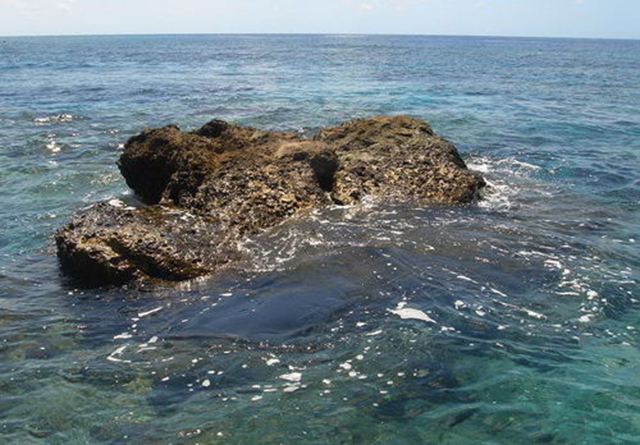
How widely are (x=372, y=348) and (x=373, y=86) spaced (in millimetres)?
29637

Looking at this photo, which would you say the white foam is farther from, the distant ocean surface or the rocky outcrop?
the rocky outcrop

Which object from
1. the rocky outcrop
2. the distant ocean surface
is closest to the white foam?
the distant ocean surface

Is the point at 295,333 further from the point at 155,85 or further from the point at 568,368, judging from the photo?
the point at 155,85

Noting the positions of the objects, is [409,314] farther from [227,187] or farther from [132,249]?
[227,187]

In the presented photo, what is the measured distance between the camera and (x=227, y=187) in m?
9.91

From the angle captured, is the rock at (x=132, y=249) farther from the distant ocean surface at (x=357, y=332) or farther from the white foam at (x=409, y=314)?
the white foam at (x=409, y=314)

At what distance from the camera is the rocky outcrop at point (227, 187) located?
25.2ft

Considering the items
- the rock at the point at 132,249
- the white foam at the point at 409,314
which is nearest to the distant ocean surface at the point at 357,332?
the white foam at the point at 409,314

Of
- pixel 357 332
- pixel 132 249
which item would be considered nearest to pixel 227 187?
pixel 132 249

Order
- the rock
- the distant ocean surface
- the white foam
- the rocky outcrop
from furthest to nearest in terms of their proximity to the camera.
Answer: the rocky outcrop, the rock, the white foam, the distant ocean surface

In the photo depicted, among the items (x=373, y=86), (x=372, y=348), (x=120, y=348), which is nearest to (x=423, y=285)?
(x=372, y=348)

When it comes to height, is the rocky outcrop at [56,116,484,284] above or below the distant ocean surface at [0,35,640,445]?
above

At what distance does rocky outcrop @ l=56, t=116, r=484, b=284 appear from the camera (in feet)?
25.2

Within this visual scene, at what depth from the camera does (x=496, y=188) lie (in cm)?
1249
